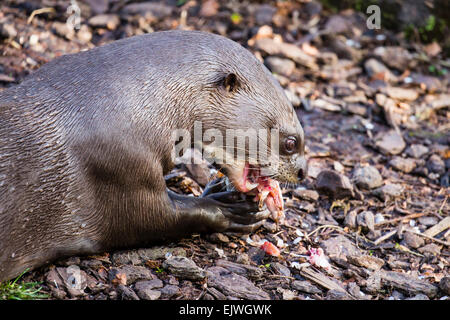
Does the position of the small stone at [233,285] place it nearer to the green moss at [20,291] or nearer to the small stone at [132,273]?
the small stone at [132,273]

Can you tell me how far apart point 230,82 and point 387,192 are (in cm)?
250

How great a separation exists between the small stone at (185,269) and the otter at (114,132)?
1.00 feet

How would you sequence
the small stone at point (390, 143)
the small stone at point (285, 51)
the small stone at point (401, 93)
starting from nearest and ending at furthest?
the small stone at point (390, 143) < the small stone at point (401, 93) < the small stone at point (285, 51)

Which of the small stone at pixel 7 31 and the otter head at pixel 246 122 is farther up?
the small stone at pixel 7 31

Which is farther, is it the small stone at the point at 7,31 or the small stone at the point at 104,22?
the small stone at the point at 104,22

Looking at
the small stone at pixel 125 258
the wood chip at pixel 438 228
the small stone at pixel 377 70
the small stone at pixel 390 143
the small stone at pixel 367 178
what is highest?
the small stone at pixel 377 70

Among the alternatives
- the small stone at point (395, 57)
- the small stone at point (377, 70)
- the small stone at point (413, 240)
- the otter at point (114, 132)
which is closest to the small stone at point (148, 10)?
the small stone at point (377, 70)

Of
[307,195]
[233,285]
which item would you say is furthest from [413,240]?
[233,285]

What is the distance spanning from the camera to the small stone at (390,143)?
713cm

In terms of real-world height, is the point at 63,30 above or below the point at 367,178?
above

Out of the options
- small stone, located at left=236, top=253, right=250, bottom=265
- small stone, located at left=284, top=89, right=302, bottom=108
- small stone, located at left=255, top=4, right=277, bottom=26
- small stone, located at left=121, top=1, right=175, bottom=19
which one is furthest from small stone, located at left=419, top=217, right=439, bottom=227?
small stone, located at left=121, top=1, right=175, bottom=19

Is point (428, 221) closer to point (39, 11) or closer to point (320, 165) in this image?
point (320, 165)

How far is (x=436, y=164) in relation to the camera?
6875 mm

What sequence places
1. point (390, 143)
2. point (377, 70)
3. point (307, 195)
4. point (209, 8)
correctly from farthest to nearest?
point (209, 8), point (377, 70), point (390, 143), point (307, 195)
